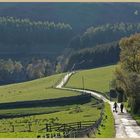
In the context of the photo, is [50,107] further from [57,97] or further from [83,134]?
[83,134]

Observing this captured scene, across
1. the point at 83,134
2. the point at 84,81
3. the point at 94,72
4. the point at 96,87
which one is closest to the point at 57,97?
the point at 96,87

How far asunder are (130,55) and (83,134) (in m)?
50.1

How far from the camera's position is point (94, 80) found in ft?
485

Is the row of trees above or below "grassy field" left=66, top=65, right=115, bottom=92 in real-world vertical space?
above

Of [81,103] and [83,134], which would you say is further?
[81,103]

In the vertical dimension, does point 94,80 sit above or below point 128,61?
below

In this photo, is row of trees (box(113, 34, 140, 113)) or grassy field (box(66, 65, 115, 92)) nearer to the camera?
row of trees (box(113, 34, 140, 113))

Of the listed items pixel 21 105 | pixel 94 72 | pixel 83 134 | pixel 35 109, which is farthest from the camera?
pixel 94 72

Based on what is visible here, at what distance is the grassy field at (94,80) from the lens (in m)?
134

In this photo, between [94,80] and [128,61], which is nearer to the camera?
[128,61]

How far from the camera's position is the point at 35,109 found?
106 metres

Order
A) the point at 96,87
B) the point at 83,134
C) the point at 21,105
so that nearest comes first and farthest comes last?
the point at 83,134 < the point at 21,105 < the point at 96,87

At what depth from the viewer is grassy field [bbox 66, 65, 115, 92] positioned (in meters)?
134

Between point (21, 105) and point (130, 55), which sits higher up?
point (130, 55)
